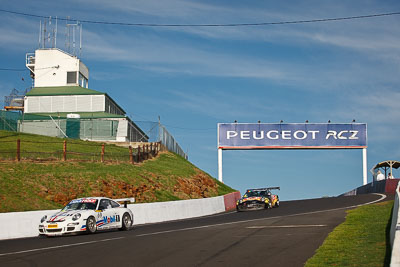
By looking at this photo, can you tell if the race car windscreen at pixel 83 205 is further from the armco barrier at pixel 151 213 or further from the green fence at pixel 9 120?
the green fence at pixel 9 120

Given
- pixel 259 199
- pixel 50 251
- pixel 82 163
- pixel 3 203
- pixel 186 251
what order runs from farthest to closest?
pixel 82 163, pixel 259 199, pixel 3 203, pixel 50 251, pixel 186 251

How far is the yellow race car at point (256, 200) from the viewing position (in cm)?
3453

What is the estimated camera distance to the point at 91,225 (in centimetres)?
2030

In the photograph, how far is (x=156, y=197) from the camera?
4056 centimetres

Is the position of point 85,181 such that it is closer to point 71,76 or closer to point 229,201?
point 229,201

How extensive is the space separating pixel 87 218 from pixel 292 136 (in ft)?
150

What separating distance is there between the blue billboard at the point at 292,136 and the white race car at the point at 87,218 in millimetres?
41394

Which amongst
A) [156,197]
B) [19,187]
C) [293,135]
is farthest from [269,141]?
[19,187]

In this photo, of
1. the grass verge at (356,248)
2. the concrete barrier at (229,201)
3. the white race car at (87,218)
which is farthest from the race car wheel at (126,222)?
the concrete barrier at (229,201)

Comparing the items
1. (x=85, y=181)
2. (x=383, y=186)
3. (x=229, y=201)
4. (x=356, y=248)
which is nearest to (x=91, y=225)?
(x=356, y=248)

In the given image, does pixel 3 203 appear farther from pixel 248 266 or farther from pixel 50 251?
pixel 248 266

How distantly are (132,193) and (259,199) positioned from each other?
9.16 metres

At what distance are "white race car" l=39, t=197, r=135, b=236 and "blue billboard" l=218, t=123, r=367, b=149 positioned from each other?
136 feet

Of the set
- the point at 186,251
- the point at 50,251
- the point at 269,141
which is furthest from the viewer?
the point at 269,141
